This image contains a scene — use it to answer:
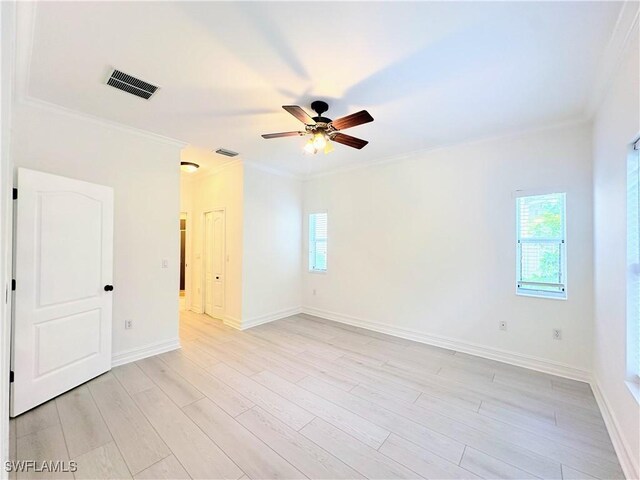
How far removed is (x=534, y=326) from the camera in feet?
10.5

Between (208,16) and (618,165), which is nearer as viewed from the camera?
(208,16)

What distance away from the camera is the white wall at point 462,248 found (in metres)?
3.01

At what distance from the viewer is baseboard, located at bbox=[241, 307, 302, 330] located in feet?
15.1

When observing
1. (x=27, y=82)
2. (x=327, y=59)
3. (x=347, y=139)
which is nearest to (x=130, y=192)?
(x=27, y=82)

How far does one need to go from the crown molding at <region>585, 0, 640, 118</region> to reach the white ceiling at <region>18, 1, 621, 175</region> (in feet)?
0.12

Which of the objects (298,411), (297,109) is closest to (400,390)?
(298,411)

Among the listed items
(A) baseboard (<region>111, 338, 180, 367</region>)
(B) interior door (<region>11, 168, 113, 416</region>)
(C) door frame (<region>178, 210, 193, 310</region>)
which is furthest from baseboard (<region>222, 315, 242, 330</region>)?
(B) interior door (<region>11, 168, 113, 416</region>)

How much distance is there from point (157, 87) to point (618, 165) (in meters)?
3.70

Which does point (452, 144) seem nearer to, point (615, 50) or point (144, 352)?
point (615, 50)

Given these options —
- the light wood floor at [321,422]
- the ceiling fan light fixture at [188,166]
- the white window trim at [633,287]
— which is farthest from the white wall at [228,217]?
the white window trim at [633,287]

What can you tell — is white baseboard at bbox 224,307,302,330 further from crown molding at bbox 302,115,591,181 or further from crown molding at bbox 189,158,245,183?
crown molding at bbox 302,115,591,181

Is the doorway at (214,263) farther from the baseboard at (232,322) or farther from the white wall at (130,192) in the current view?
the white wall at (130,192)

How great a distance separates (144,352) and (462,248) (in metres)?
4.24

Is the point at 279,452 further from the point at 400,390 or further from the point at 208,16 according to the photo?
the point at 208,16
